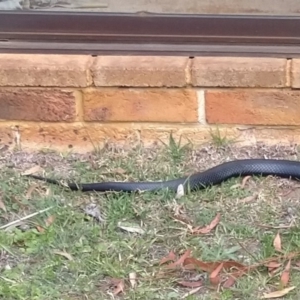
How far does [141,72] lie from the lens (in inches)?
110

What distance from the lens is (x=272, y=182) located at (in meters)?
2.66

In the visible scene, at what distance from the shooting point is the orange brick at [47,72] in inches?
110

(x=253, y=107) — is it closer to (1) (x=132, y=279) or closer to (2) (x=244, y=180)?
(2) (x=244, y=180)

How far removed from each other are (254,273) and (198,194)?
495 millimetres

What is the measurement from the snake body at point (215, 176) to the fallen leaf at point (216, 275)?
471mm

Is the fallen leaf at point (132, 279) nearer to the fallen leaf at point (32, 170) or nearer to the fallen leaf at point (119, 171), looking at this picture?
the fallen leaf at point (119, 171)

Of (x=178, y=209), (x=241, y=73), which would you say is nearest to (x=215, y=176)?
(x=178, y=209)

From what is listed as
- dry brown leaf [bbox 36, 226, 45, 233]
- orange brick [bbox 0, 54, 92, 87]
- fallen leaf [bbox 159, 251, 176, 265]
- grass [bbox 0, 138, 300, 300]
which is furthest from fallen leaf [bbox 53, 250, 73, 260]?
orange brick [bbox 0, 54, 92, 87]

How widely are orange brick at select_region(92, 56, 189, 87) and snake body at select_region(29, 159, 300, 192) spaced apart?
0.34 m

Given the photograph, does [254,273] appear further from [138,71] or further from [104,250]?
[138,71]

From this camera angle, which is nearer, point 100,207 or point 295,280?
point 295,280

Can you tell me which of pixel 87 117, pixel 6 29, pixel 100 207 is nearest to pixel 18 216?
pixel 100 207

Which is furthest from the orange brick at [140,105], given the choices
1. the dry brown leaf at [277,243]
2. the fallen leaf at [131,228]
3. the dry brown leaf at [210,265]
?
the dry brown leaf at [210,265]

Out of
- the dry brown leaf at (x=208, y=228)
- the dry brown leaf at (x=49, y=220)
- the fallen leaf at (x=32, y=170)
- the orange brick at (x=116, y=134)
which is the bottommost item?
the dry brown leaf at (x=208, y=228)
